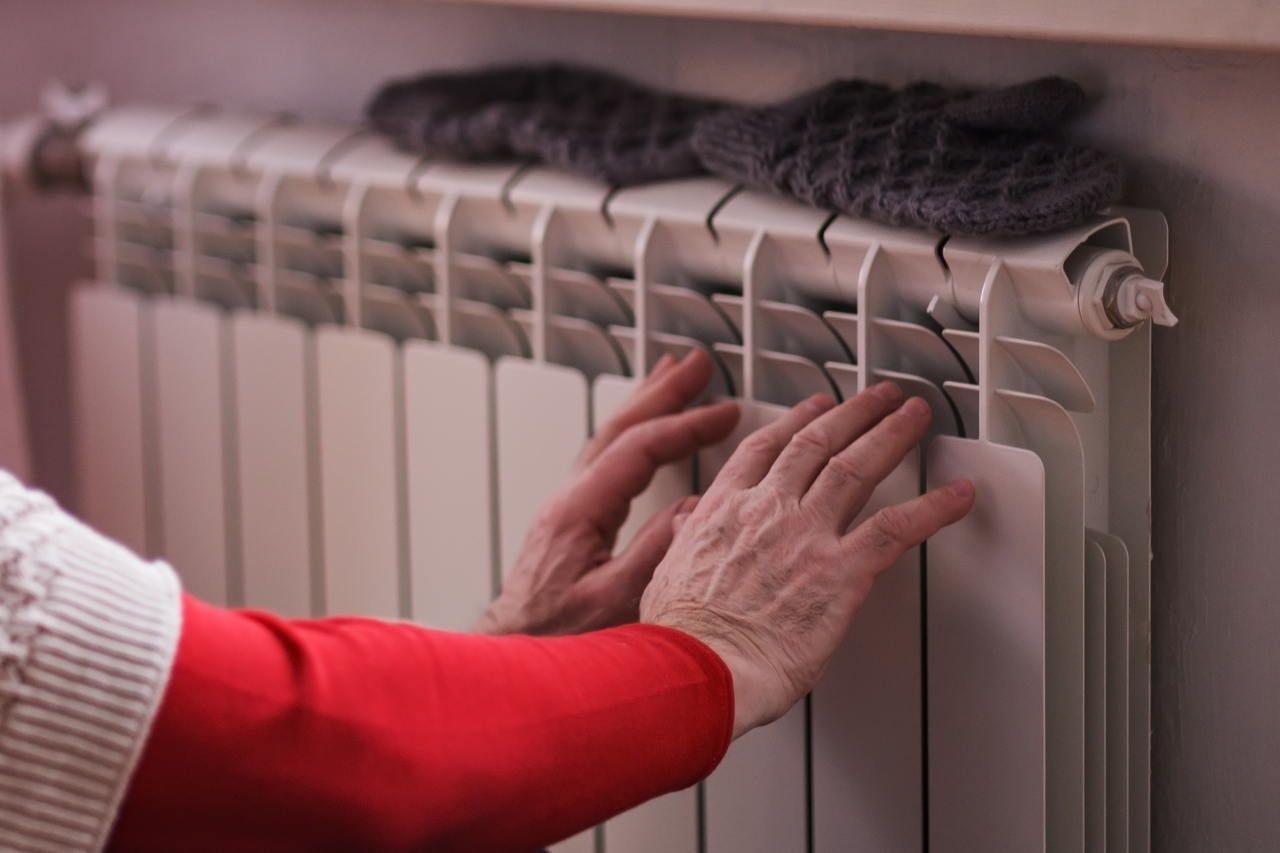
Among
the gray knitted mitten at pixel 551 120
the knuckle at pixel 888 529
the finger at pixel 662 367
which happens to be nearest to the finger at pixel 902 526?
the knuckle at pixel 888 529

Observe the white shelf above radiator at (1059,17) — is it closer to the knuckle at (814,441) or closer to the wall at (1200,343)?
the wall at (1200,343)

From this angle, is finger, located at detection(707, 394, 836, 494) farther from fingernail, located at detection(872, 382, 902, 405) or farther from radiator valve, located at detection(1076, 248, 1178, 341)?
radiator valve, located at detection(1076, 248, 1178, 341)

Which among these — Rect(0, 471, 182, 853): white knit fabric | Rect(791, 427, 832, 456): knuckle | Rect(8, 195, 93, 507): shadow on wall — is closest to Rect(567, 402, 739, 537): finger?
Rect(791, 427, 832, 456): knuckle

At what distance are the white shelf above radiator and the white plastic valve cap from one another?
127 mm

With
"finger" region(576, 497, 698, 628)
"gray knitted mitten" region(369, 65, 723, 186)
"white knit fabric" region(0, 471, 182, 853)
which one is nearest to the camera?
"white knit fabric" region(0, 471, 182, 853)

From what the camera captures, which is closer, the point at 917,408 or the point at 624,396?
the point at 917,408

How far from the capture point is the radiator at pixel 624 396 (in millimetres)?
797

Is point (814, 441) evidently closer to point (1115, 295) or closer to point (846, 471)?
point (846, 471)

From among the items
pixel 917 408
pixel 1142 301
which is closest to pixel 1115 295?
pixel 1142 301

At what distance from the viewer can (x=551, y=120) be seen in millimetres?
1038

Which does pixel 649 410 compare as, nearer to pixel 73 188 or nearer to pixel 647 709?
pixel 647 709

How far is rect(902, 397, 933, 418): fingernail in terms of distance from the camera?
0.80 m

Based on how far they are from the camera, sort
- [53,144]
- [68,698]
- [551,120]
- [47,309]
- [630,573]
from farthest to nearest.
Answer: [47,309] < [53,144] < [551,120] < [630,573] < [68,698]

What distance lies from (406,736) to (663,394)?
1.12ft
